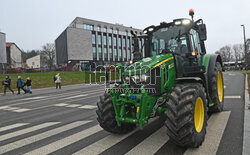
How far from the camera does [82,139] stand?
4.46 metres

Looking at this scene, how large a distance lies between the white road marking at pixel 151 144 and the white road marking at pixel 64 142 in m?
1.52

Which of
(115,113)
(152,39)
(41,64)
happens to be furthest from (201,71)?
(41,64)

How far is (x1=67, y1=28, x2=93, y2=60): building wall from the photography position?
5522 cm

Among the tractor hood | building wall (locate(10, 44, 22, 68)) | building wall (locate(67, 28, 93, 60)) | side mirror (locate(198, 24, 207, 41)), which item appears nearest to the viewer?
the tractor hood

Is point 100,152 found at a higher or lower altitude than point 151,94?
lower

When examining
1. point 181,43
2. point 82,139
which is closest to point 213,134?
point 181,43

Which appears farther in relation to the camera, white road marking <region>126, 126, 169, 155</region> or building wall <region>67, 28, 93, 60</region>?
building wall <region>67, 28, 93, 60</region>

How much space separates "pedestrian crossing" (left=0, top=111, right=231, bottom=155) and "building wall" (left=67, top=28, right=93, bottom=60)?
52064 mm

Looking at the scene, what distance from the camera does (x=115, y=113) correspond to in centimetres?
424

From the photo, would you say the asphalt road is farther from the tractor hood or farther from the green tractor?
the tractor hood

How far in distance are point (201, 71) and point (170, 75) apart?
1.09 metres

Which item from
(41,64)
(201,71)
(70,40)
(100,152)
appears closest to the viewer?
(100,152)

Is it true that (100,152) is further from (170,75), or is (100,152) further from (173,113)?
(170,75)


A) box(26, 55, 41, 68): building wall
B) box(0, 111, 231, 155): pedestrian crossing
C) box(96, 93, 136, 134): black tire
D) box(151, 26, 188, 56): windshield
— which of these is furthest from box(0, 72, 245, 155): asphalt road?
box(26, 55, 41, 68): building wall
